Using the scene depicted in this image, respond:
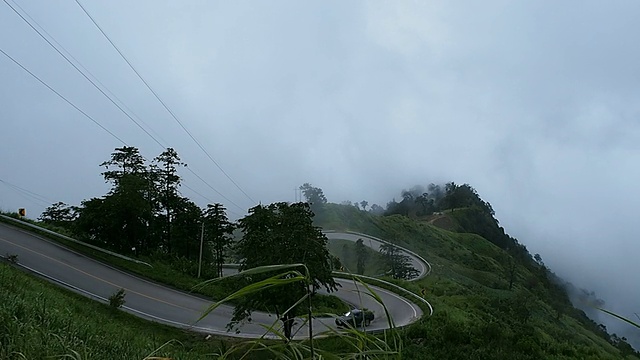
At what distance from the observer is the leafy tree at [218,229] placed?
31.9 meters

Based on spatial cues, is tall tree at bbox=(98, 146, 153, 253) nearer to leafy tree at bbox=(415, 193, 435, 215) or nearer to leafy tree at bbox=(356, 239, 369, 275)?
leafy tree at bbox=(356, 239, 369, 275)

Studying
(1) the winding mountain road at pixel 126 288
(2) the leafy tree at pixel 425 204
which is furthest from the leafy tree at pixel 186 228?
(2) the leafy tree at pixel 425 204

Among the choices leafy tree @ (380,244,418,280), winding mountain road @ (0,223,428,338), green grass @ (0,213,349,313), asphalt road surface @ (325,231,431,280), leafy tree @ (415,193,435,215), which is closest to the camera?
winding mountain road @ (0,223,428,338)

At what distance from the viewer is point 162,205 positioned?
1293 inches

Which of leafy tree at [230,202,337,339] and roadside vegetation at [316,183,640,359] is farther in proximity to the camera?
roadside vegetation at [316,183,640,359]

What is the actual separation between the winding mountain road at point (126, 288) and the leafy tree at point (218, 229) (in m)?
6.11

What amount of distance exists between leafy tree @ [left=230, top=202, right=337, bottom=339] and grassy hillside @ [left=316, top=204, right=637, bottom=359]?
3446 millimetres

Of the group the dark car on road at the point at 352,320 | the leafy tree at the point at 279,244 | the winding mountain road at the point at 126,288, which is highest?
the leafy tree at the point at 279,244

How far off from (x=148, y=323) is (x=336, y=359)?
20.9 metres

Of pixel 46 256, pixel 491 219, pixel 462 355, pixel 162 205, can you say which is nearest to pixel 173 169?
pixel 162 205

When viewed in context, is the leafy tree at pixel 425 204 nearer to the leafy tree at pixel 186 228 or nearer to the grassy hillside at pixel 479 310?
the grassy hillside at pixel 479 310

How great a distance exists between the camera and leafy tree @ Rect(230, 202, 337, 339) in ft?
45.8

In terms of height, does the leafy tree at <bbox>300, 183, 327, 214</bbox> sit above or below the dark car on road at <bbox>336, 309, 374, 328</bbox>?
above

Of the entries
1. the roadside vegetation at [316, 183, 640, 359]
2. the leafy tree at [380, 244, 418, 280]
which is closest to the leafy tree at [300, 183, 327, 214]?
the roadside vegetation at [316, 183, 640, 359]
